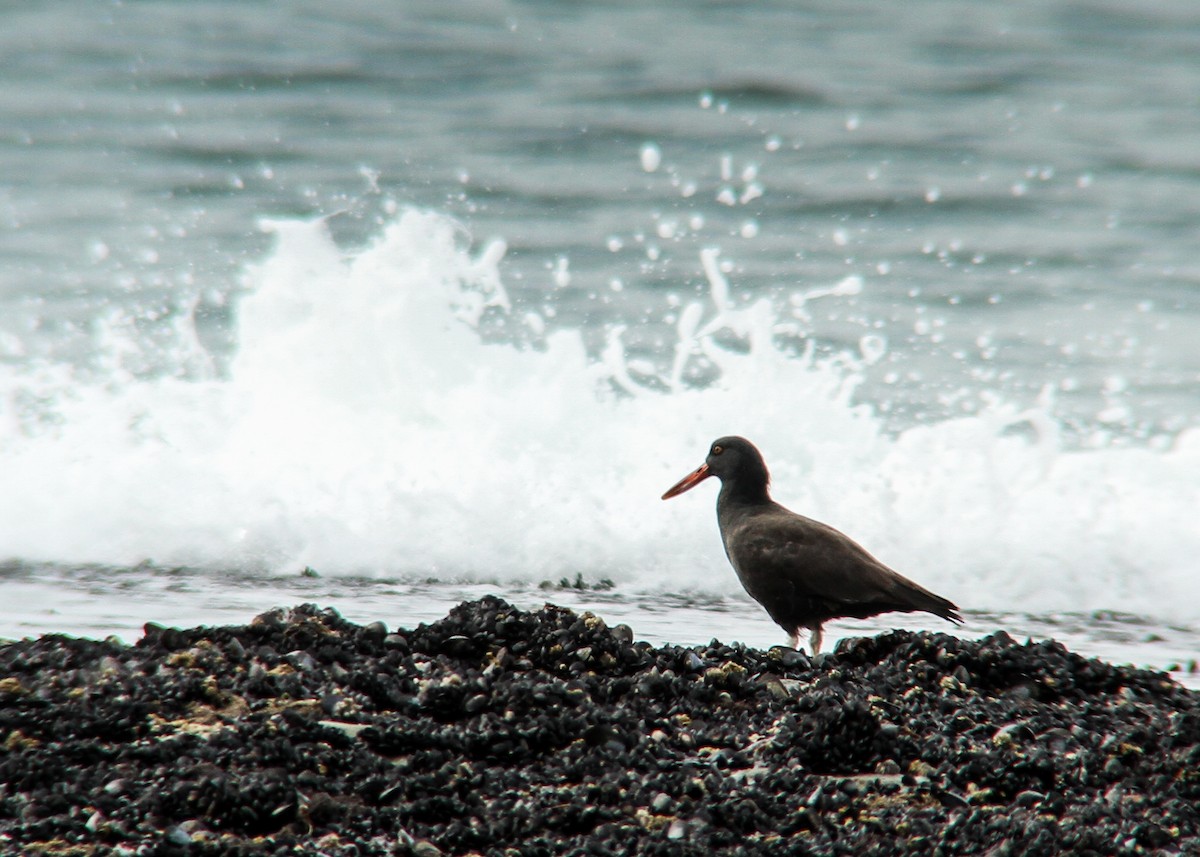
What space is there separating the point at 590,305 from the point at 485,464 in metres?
4.49

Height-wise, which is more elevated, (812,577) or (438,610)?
(812,577)

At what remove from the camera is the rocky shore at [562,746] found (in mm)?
3223

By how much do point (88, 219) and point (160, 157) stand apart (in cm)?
160

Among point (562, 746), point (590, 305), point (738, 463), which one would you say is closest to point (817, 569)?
point (738, 463)

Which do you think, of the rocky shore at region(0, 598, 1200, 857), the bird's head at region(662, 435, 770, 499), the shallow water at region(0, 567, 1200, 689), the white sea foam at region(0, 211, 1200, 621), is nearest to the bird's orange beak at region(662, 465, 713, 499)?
the bird's head at region(662, 435, 770, 499)

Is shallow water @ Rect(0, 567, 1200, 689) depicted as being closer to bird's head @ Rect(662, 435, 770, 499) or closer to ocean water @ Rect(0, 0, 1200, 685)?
ocean water @ Rect(0, 0, 1200, 685)

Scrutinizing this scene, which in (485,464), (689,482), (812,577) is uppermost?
(485,464)

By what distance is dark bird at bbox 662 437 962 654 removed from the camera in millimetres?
5789

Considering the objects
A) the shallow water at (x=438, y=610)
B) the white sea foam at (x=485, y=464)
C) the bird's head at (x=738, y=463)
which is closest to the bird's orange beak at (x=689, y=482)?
the bird's head at (x=738, y=463)

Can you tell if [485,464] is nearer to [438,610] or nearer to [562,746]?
[438,610]

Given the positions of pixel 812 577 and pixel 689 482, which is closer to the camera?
pixel 812 577

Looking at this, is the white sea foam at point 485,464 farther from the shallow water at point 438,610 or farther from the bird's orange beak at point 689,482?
the bird's orange beak at point 689,482

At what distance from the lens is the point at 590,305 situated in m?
13.6

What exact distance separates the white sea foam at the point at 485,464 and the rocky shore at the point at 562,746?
3379 mm
